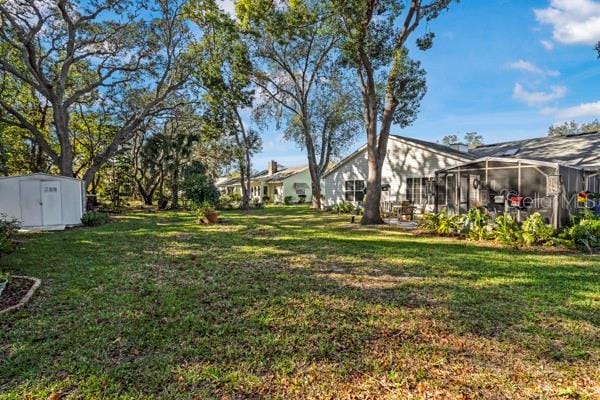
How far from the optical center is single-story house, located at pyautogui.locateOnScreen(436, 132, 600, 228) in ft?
34.1

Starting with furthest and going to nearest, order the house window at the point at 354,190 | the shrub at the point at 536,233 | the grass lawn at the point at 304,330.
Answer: the house window at the point at 354,190 → the shrub at the point at 536,233 → the grass lawn at the point at 304,330

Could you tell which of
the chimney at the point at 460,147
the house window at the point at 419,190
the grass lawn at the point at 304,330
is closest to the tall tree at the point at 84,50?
the grass lawn at the point at 304,330

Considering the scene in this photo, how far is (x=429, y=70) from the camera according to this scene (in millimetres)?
14469

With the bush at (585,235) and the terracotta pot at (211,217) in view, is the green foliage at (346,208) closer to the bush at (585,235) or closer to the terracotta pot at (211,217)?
the terracotta pot at (211,217)

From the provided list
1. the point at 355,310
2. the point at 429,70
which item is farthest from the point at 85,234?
the point at 429,70

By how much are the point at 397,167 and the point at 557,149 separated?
7677mm

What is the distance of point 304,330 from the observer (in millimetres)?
3570

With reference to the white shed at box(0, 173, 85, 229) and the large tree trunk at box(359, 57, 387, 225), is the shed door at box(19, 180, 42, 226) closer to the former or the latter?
the white shed at box(0, 173, 85, 229)

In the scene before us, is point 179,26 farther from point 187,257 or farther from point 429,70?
point 187,257

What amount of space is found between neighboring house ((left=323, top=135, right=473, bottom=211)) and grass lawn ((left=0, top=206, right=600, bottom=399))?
10124 mm

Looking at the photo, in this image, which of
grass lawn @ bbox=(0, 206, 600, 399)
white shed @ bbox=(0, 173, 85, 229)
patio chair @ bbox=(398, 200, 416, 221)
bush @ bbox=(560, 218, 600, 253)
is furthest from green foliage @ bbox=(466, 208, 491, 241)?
white shed @ bbox=(0, 173, 85, 229)

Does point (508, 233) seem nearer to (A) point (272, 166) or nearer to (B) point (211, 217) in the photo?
(B) point (211, 217)

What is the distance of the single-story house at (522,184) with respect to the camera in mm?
10391

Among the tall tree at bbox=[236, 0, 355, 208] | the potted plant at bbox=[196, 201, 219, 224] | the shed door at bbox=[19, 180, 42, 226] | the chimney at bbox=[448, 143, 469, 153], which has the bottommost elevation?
the potted plant at bbox=[196, 201, 219, 224]
